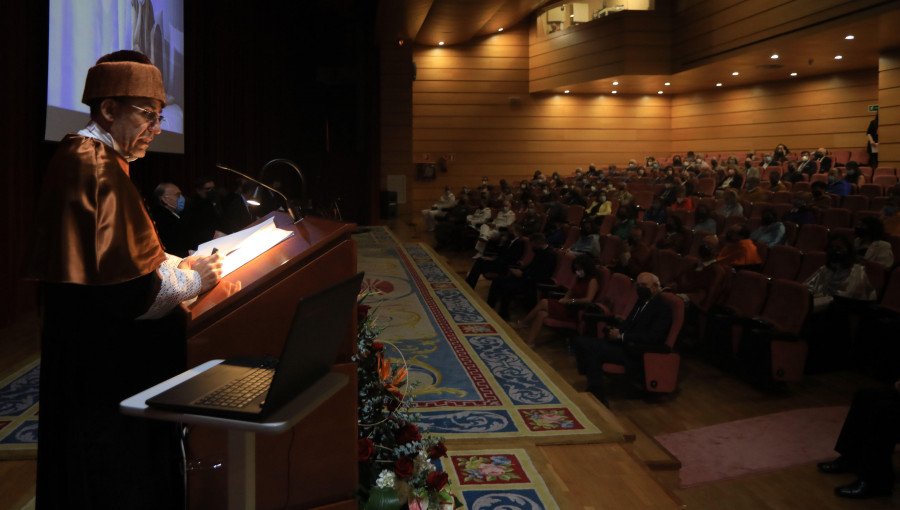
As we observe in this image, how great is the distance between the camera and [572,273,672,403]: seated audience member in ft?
14.8

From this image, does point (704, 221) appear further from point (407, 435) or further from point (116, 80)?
point (116, 80)

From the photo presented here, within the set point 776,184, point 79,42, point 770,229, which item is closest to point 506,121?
point 776,184

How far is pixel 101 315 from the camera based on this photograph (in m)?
1.26

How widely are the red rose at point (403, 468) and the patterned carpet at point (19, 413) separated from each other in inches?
62.3

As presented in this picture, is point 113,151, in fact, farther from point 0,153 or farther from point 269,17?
point 269,17

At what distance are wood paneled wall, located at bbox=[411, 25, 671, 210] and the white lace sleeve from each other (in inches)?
642

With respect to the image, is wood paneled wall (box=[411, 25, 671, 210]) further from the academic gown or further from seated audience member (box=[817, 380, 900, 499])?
the academic gown

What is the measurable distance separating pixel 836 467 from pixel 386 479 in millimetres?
2883

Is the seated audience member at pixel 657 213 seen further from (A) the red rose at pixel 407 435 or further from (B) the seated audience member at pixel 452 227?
(A) the red rose at pixel 407 435

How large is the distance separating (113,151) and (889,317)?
202 inches

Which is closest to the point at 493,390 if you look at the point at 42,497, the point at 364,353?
the point at 364,353

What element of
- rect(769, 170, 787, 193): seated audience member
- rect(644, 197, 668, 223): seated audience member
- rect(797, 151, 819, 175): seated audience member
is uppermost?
rect(797, 151, 819, 175): seated audience member

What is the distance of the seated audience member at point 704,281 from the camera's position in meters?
5.39

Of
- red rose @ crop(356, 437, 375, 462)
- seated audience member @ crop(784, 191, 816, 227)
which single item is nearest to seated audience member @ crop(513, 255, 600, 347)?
seated audience member @ crop(784, 191, 816, 227)
